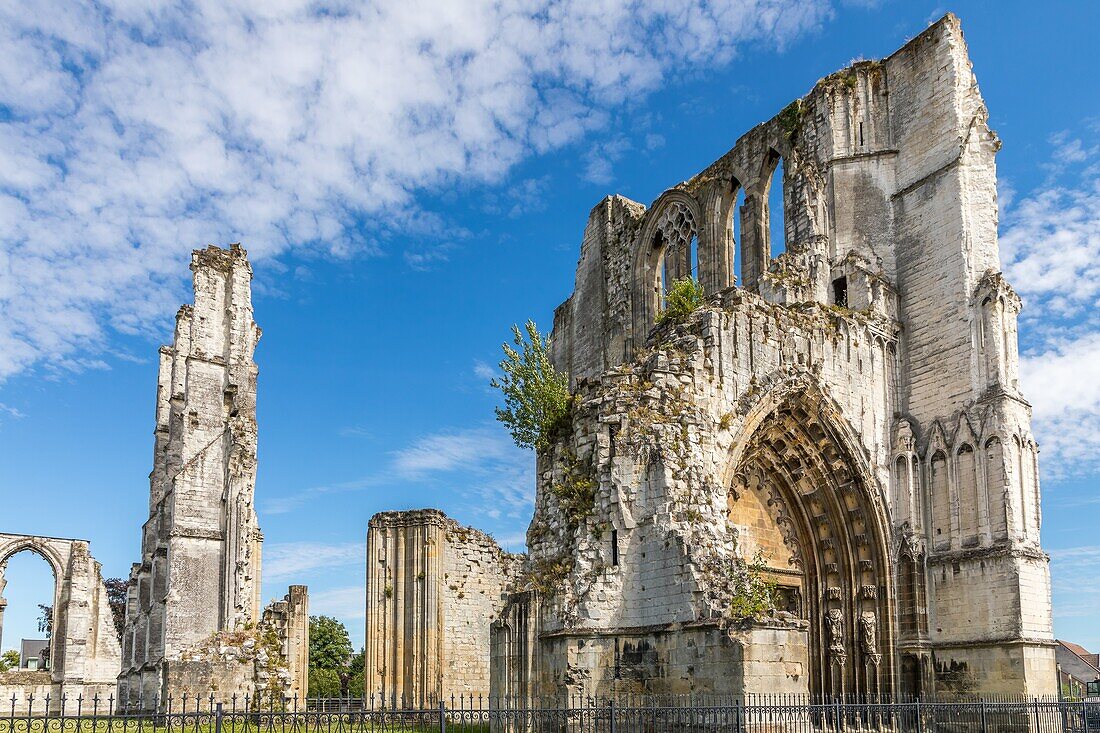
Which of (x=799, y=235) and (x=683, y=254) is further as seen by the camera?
(x=683, y=254)

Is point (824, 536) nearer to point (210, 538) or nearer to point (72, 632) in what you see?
point (210, 538)

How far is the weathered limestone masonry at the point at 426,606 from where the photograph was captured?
70.7 ft

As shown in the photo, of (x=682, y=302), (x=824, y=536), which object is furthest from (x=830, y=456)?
(x=682, y=302)

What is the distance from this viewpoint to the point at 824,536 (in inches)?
738

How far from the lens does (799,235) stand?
2053cm

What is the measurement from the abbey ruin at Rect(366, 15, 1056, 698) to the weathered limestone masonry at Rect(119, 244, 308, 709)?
2.92 m

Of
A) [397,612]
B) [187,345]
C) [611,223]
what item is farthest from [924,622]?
[187,345]

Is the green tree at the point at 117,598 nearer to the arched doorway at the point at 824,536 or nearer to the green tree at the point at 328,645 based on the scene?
the green tree at the point at 328,645

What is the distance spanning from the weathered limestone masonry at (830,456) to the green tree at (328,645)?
29.3 metres

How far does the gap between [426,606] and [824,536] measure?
8.54m

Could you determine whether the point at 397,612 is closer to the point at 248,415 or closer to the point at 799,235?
the point at 248,415

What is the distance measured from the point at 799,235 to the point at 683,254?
5.06 m

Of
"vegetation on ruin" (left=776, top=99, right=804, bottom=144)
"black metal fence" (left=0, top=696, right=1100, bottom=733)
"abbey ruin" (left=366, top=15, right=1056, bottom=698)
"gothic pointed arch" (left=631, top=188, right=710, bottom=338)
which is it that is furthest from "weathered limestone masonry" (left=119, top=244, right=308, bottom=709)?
"vegetation on ruin" (left=776, top=99, right=804, bottom=144)

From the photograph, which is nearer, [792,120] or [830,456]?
[830,456]
